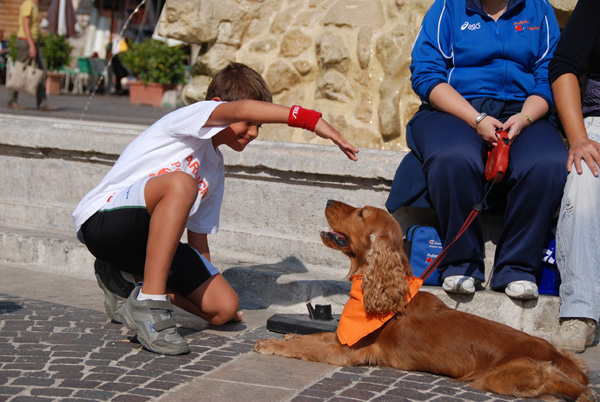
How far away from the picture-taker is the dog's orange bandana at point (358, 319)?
3779mm

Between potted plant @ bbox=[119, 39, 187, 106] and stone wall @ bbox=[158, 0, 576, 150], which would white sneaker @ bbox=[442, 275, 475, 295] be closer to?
stone wall @ bbox=[158, 0, 576, 150]

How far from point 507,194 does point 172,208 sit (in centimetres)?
189

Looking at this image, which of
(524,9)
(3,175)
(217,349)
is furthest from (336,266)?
(3,175)

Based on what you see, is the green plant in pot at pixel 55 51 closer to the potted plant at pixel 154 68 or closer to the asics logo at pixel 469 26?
the potted plant at pixel 154 68

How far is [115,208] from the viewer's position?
4.06m

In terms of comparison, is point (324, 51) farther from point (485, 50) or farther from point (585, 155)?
point (585, 155)

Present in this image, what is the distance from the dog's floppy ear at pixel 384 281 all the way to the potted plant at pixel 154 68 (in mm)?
14986

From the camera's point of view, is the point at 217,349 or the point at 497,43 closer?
the point at 217,349

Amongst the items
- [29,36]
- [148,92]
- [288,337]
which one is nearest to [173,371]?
[288,337]

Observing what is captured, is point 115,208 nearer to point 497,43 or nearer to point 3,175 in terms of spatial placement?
point 497,43

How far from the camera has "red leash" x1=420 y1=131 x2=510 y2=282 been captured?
4301 mm

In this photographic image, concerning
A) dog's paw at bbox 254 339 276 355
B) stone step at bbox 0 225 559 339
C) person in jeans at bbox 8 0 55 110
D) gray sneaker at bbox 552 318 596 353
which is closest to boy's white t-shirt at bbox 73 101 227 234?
dog's paw at bbox 254 339 276 355

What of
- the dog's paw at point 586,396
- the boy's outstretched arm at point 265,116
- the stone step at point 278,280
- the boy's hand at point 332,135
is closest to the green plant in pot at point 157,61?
the stone step at point 278,280

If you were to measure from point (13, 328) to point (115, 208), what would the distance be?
822 mm
